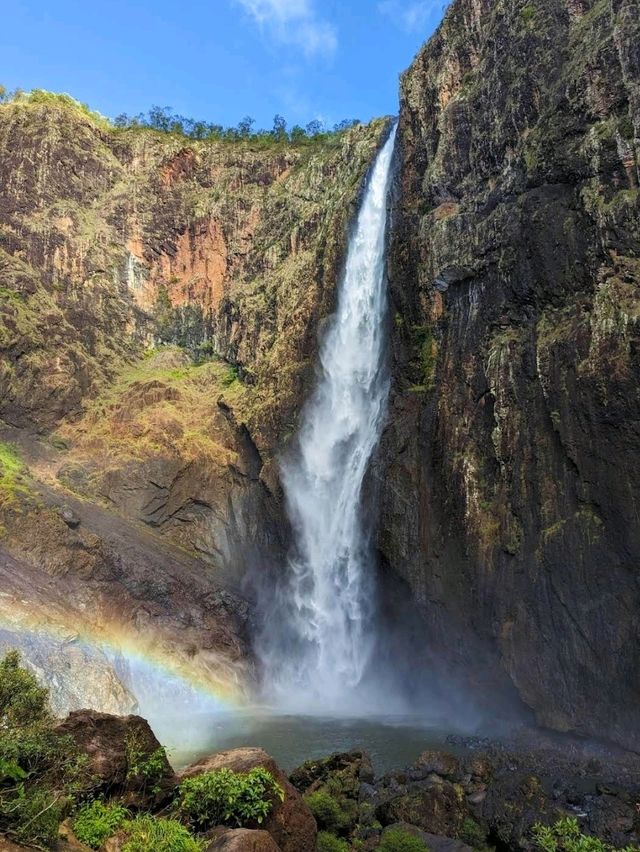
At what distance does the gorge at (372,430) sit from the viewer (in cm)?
2377

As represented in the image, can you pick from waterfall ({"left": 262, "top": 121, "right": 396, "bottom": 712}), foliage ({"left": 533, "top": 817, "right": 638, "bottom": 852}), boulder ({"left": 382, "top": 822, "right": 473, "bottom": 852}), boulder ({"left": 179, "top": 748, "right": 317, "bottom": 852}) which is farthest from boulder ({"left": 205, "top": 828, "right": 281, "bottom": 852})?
waterfall ({"left": 262, "top": 121, "right": 396, "bottom": 712})

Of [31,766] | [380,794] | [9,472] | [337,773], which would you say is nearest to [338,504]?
[9,472]

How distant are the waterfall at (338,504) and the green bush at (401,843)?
59.6 ft

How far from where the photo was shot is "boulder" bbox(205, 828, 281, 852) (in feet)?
33.1

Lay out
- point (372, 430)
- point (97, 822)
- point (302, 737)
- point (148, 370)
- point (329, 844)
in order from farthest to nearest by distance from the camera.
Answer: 1. point (148, 370)
2. point (372, 430)
3. point (302, 737)
4. point (329, 844)
5. point (97, 822)

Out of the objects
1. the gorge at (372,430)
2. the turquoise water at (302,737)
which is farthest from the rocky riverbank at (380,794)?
the turquoise water at (302,737)

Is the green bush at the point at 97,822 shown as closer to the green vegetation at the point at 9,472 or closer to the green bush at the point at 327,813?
the green bush at the point at 327,813

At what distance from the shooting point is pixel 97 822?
37.3 ft

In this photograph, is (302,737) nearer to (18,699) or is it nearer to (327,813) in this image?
(327,813)

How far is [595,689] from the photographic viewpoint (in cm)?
2269

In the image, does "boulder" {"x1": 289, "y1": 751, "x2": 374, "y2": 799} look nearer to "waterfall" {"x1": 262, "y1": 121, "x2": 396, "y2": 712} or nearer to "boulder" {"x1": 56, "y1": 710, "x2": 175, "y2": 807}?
"boulder" {"x1": 56, "y1": 710, "x2": 175, "y2": 807}

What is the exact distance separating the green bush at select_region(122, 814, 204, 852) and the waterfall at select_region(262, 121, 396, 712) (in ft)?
72.7

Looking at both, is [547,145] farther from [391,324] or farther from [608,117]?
[391,324]

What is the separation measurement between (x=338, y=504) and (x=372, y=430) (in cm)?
454
